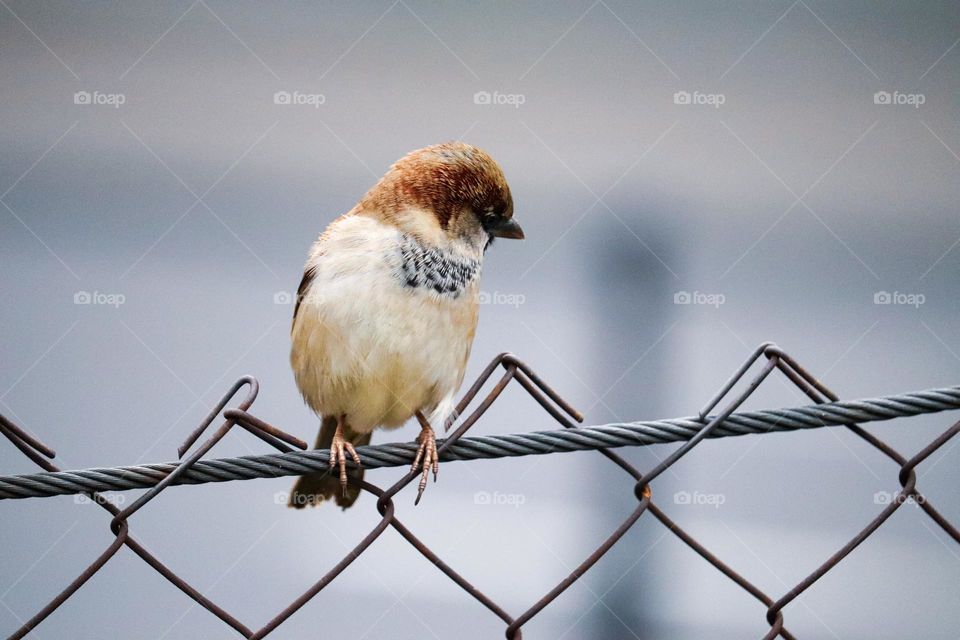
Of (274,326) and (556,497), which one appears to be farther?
(556,497)

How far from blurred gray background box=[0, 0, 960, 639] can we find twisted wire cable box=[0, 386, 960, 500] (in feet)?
6.54

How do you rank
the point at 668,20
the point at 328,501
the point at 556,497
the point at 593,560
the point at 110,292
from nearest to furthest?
the point at 593,560
the point at 328,501
the point at 110,292
the point at 556,497
the point at 668,20

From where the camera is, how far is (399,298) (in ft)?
5.57

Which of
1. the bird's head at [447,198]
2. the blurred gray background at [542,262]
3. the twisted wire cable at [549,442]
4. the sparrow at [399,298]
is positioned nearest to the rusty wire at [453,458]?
the twisted wire cable at [549,442]

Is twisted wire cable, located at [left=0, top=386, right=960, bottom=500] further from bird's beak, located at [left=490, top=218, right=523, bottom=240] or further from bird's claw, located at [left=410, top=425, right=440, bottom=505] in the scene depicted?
bird's beak, located at [left=490, top=218, right=523, bottom=240]

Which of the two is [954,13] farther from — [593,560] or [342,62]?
[593,560]

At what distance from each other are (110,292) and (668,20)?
2.51 m

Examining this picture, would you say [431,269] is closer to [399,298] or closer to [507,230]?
[399,298]

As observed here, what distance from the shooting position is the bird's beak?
189 cm

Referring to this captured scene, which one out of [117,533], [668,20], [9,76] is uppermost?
[668,20]

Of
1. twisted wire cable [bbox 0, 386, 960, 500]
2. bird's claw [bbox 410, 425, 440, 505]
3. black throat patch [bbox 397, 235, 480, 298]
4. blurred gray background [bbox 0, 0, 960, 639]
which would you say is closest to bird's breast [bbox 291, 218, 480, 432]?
black throat patch [bbox 397, 235, 480, 298]

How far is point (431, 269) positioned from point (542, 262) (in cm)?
193

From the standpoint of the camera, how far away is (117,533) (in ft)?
3.53

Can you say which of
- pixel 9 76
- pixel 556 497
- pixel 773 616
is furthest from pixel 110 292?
pixel 773 616
